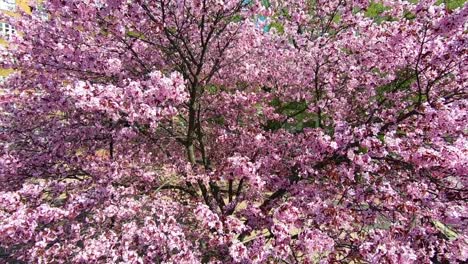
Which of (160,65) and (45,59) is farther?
(160,65)

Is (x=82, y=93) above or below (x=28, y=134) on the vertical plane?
above

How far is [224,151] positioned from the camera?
7.38m

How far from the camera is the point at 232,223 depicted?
438 centimetres

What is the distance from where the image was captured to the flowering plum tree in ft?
13.4

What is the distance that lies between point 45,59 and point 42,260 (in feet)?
10.4

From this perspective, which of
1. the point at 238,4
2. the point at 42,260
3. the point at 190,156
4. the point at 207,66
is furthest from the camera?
the point at 207,66

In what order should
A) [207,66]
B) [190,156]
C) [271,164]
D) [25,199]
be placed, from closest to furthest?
[25,199] < [271,164] < [190,156] < [207,66]

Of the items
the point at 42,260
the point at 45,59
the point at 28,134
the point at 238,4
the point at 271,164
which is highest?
the point at 238,4

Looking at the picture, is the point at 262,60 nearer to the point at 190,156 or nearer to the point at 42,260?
the point at 190,156

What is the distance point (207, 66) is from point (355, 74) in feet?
11.6

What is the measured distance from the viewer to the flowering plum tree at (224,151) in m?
4.07

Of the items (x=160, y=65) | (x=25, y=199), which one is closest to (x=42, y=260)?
(x=25, y=199)

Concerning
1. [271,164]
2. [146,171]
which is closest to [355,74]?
[271,164]

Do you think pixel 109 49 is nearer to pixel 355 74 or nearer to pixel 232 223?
pixel 232 223
